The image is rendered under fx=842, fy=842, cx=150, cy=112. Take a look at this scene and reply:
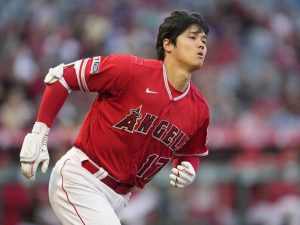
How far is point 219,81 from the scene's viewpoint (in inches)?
497

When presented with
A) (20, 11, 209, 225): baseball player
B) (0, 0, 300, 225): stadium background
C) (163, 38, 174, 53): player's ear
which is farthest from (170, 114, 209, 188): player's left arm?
(0, 0, 300, 225): stadium background

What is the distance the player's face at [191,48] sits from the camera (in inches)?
225

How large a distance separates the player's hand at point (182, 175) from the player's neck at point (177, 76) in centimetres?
53

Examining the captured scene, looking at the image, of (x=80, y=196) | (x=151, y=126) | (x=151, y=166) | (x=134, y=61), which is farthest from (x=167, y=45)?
(x=80, y=196)

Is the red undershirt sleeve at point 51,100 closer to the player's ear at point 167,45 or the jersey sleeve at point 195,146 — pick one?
the player's ear at point 167,45

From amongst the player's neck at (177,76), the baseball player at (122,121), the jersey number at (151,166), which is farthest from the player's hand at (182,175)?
the player's neck at (177,76)

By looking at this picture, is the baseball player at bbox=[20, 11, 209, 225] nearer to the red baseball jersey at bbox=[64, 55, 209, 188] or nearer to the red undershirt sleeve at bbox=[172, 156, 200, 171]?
the red baseball jersey at bbox=[64, 55, 209, 188]

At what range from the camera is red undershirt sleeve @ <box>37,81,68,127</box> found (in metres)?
5.53

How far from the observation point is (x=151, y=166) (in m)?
5.84

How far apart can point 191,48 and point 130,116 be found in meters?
0.63

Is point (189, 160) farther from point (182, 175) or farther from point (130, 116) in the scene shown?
point (130, 116)

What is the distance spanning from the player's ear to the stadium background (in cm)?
375

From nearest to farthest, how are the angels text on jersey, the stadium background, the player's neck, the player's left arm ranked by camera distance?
1. the angels text on jersey
2. the player's neck
3. the player's left arm
4. the stadium background

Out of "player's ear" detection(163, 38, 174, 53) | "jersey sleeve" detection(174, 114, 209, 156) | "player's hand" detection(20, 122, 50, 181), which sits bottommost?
"jersey sleeve" detection(174, 114, 209, 156)
